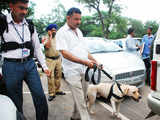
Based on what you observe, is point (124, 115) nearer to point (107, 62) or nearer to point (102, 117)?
point (102, 117)

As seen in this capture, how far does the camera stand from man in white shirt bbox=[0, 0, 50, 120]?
2.30 meters

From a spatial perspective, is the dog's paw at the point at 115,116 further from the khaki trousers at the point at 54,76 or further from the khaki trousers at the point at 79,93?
the khaki trousers at the point at 54,76

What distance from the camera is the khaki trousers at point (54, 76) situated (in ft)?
14.8

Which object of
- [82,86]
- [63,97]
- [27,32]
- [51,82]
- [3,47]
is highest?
[27,32]

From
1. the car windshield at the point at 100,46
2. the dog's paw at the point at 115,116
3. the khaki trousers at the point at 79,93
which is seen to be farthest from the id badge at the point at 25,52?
the car windshield at the point at 100,46

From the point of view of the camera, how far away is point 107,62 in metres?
4.55

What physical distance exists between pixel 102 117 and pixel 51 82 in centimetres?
166

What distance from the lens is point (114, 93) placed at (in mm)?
3369

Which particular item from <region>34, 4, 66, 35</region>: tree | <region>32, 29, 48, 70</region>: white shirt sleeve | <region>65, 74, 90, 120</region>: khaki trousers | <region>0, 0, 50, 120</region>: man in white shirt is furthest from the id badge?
<region>34, 4, 66, 35</region>: tree

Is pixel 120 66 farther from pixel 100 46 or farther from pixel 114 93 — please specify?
pixel 100 46

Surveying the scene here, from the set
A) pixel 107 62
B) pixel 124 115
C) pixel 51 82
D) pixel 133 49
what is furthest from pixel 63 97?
pixel 133 49

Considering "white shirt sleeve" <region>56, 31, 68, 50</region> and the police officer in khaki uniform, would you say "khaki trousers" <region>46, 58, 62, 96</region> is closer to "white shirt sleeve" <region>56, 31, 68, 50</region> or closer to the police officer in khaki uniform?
the police officer in khaki uniform

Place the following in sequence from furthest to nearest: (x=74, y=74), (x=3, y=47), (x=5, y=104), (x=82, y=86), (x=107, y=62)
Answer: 1. (x=107, y=62)
2. (x=82, y=86)
3. (x=74, y=74)
4. (x=3, y=47)
5. (x=5, y=104)

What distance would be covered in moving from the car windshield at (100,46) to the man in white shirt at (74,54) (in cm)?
260
